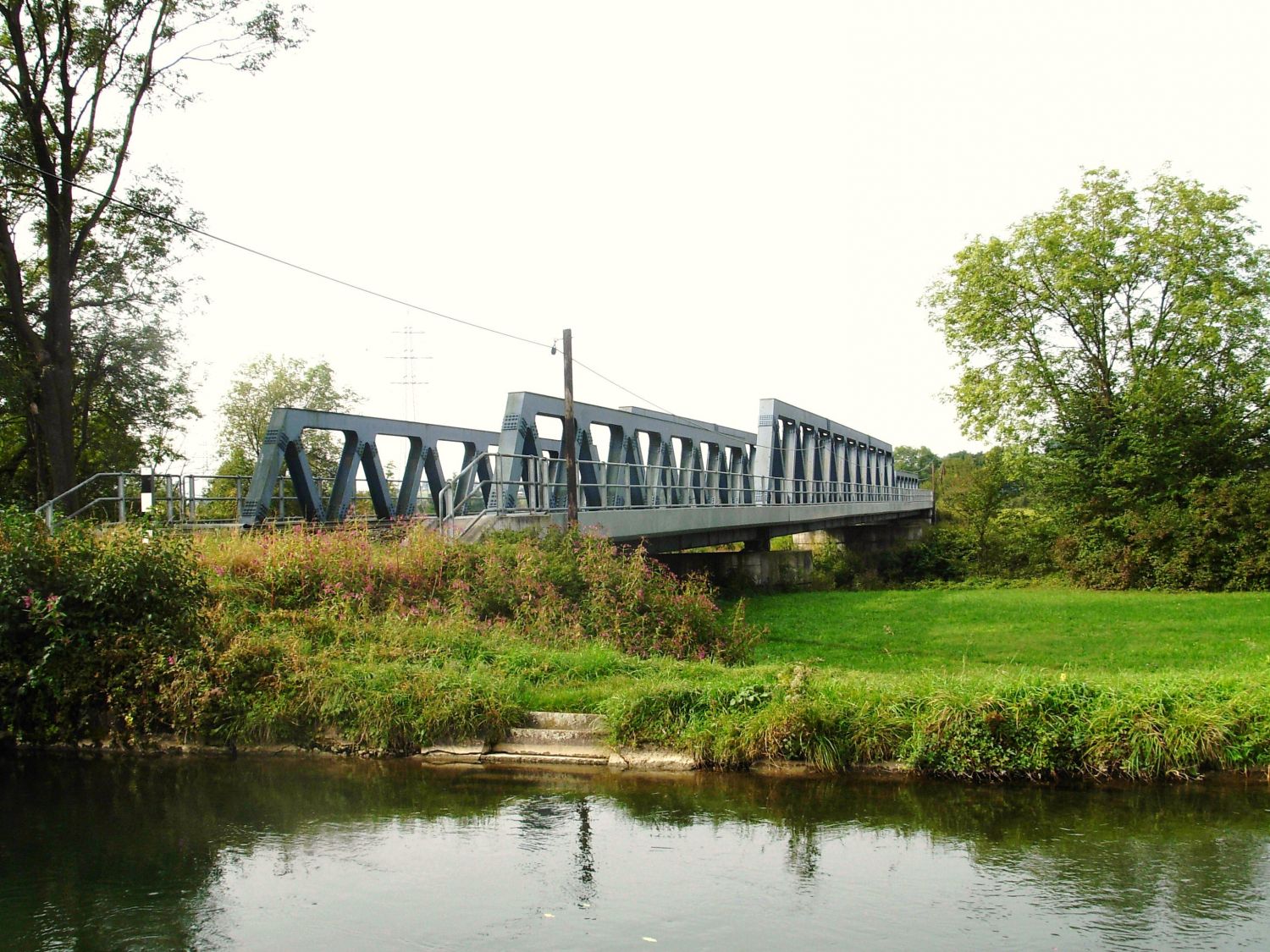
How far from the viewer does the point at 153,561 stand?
1062cm

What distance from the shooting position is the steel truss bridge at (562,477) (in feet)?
63.7

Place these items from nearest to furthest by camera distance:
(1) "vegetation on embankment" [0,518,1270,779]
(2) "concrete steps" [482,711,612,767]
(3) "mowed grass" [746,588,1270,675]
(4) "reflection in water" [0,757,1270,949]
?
1. (4) "reflection in water" [0,757,1270,949]
2. (1) "vegetation on embankment" [0,518,1270,779]
3. (2) "concrete steps" [482,711,612,767]
4. (3) "mowed grass" [746,588,1270,675]

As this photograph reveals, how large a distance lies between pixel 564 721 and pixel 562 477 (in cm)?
1650

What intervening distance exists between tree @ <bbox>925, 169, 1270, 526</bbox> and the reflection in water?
28949 mm

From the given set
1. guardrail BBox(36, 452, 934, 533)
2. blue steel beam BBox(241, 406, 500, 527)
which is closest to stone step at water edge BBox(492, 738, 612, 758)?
guardrail BBox(36, 452, 934, 533)

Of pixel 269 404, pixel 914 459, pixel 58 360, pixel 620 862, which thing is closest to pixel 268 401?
pixel 269 404

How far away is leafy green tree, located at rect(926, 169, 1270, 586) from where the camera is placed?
3300 centimetres

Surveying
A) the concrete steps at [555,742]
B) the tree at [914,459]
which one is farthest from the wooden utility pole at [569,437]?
the tree at [914,459]

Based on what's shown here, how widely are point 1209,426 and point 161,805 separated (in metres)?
33.5

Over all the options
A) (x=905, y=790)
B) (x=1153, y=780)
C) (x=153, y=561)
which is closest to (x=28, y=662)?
(x=153, y=561)

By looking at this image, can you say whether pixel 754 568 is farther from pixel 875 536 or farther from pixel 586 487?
pixel 875 536

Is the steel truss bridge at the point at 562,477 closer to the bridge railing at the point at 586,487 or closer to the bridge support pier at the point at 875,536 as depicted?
the bridge railing at the point at 586,487

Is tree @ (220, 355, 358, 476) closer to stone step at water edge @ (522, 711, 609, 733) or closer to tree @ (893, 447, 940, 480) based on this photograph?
stone step at water edge @ (522, 711, 609, 733)

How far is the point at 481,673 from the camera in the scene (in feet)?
33.0
